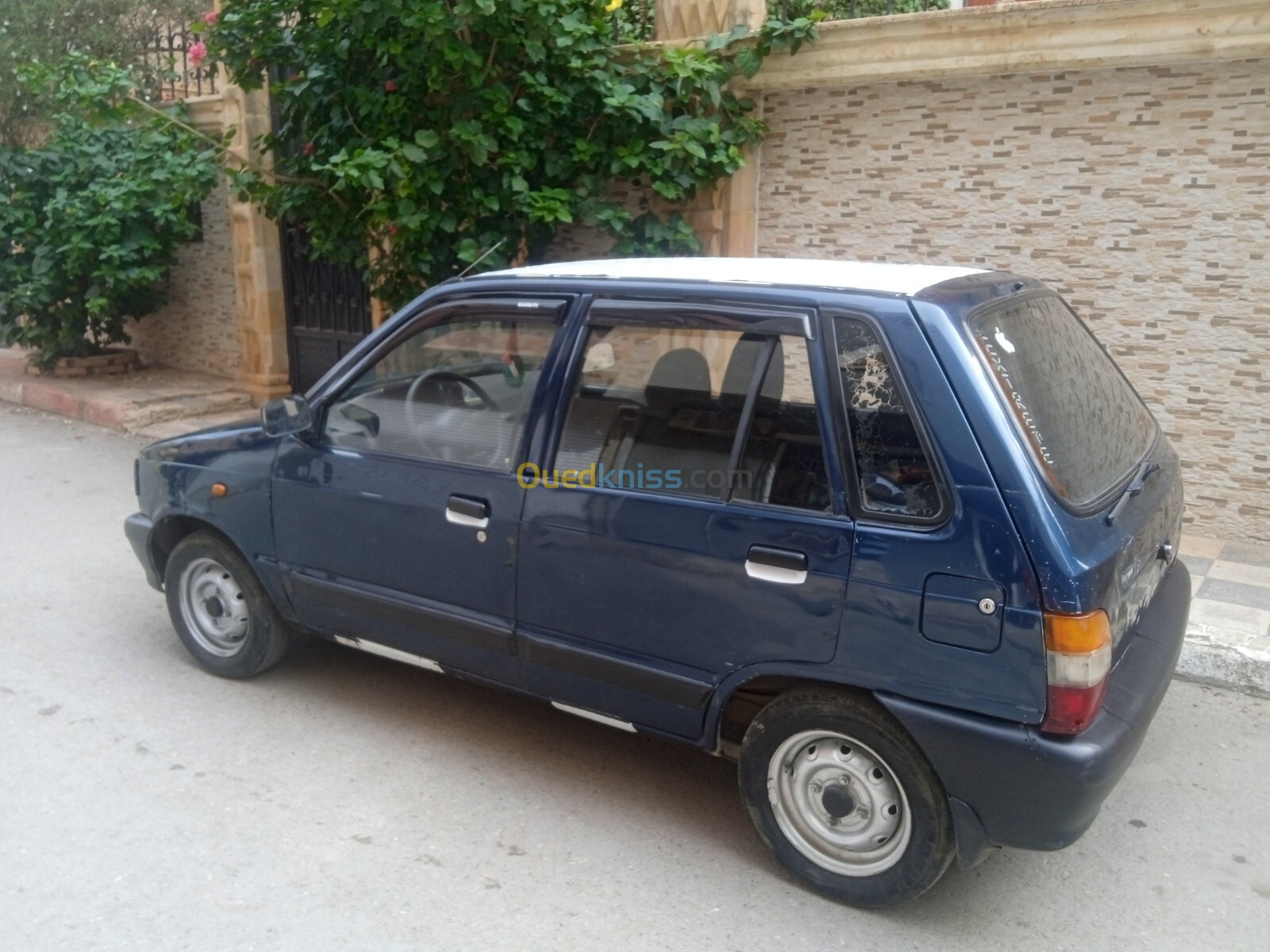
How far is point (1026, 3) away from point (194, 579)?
17.8 feet

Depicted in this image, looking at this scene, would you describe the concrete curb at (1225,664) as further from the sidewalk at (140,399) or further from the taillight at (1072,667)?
the sidewalk at (140,399)

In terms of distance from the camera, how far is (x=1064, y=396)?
3.41m

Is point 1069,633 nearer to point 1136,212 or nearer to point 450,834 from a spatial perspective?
point 450,834

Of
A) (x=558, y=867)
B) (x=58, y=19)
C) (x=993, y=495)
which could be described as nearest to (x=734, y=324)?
(x=993, y=495)

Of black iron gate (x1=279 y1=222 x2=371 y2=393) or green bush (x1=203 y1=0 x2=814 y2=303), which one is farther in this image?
black iron gate (x1=279 y1=222 x2=371 y2=393)

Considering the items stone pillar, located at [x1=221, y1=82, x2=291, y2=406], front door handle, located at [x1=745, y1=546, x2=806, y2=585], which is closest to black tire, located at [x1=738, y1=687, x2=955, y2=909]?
front door handle, located at [x1=745, y1=546, x2=806, y2=585]

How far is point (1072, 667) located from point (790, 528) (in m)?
0.83

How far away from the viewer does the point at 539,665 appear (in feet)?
12.5

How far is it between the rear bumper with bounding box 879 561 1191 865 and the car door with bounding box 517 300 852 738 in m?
0.38

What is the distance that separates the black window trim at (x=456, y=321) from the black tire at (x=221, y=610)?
31.1 inches

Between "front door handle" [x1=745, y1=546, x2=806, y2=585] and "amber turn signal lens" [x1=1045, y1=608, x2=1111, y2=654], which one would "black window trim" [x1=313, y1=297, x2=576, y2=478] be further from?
"amber turn signal lens" [x1=1045, y1=608, x2=1111, y2=654]

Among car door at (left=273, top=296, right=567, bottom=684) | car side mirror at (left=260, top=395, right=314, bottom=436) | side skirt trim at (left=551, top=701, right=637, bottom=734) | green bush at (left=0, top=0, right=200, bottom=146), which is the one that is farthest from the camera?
green bush at (left=0, top=0, right=200, bottom=146)

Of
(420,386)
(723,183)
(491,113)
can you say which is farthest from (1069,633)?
(491,113)

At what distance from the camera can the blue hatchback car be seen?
2.96 m
